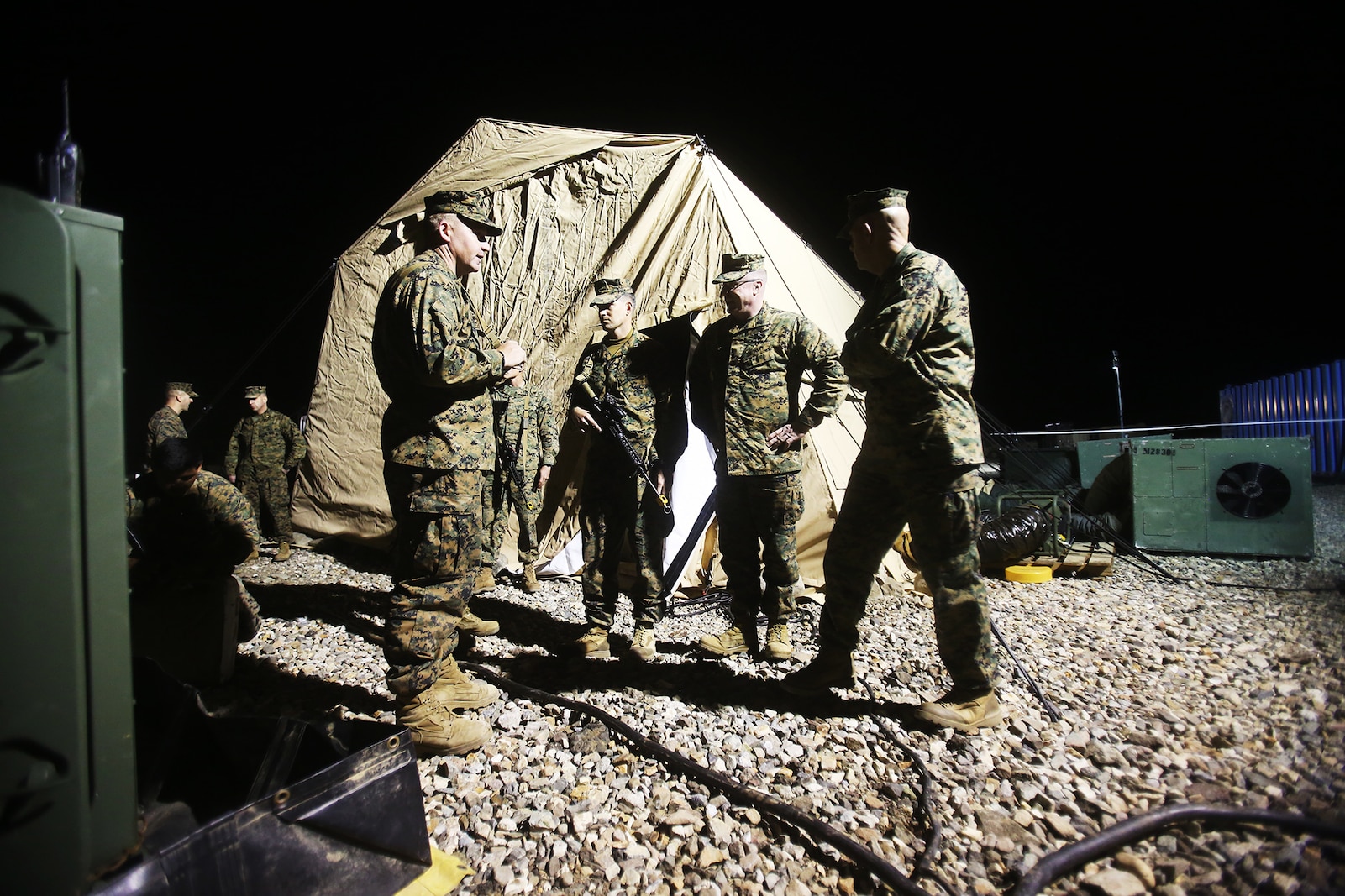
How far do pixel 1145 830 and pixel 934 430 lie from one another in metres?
1.22

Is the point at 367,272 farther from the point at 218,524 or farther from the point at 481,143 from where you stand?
the point at 218,524

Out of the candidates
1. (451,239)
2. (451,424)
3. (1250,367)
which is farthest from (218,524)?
(1250,367)

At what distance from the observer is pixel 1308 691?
2434 mm

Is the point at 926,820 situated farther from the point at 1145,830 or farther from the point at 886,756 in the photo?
the point at 1145,830

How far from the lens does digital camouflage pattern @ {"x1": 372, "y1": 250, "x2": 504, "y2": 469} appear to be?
2061 mm

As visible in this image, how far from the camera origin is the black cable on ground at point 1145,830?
4.64 feet

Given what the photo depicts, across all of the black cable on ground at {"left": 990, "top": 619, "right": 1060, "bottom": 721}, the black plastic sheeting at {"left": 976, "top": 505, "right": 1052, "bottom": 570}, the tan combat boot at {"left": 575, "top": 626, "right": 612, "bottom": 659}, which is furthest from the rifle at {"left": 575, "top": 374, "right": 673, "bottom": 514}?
the black plastic sheeting at {"left": 976, "top": 505, "right": 1052, "bottom": 570}

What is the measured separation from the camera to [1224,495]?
5316 mm

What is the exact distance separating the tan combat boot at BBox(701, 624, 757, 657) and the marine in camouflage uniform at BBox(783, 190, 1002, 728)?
104 cm

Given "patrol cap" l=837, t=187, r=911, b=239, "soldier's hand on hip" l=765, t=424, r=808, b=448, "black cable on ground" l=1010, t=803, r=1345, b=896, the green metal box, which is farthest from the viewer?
"soldier's hand on hip" l=765, t=424, r=808, b=448

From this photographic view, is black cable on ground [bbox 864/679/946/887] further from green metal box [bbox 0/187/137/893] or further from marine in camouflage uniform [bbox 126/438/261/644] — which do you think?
marine in camouflage uniform [bbox 126/438/261/644]

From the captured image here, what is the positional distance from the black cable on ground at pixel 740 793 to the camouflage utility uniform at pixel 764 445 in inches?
38.1

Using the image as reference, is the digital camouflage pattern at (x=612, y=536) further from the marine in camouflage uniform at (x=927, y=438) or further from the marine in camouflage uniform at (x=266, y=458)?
the marine in camouflage uniform at (x=266, y=458)

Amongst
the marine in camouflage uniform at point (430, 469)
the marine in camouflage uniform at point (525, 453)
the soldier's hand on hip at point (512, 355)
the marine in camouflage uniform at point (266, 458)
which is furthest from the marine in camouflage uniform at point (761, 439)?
the marine in camouflage uniform at point (266, 458)
